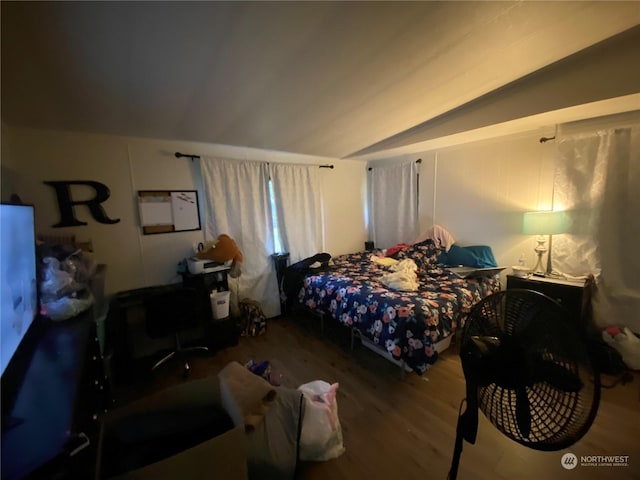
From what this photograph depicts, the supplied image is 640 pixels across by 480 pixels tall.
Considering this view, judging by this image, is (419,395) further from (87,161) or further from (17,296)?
(87,161)

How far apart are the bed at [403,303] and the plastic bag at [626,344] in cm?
88

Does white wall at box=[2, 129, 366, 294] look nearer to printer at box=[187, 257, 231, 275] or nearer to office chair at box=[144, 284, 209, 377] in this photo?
printer at box=[187, 257, 231, 275]

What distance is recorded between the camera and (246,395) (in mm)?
1266

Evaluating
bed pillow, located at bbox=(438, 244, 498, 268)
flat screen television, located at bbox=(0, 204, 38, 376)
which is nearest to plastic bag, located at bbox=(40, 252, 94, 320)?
flat screen television, located at bbox=(0, 204, 38, 376)

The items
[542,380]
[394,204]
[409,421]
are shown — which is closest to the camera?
[542,380]

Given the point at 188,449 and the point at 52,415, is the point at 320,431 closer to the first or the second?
the point at 188,449

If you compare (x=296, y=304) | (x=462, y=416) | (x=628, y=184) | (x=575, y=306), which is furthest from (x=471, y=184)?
(x=462, y=416)

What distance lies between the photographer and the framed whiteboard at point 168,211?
255 centimetres

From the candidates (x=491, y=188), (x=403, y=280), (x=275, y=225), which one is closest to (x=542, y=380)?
(x=403, y=280)

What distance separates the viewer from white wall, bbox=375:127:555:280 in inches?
104

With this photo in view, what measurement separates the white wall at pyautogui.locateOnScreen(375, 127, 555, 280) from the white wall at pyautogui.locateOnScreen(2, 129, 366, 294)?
98.3 inches

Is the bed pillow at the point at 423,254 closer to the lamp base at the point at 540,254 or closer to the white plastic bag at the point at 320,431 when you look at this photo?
the lamp base at the point at 540,254

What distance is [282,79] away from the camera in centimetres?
162

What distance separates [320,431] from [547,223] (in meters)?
2.65
